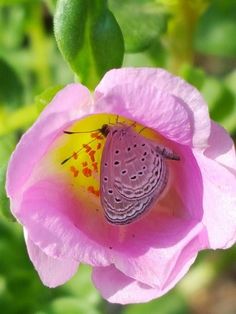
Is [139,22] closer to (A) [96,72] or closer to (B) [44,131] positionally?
(A) [96,72]

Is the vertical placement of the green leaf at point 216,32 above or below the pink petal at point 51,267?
above

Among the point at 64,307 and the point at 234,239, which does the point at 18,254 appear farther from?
the point at 234,239

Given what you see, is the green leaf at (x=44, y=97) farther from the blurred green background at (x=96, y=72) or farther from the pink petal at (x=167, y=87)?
the pink petal at (x=167, y=87)

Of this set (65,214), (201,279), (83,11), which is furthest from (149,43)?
(201,279)

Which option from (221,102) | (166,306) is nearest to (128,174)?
(221,102)

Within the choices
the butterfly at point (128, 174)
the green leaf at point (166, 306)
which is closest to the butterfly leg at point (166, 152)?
the butterfly at point (128, 174)

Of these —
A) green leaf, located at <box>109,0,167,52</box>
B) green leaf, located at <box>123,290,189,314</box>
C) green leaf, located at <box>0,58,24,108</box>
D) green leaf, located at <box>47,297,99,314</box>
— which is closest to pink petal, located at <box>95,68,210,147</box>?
green leaf, located at <box>109,0,167,52</box>

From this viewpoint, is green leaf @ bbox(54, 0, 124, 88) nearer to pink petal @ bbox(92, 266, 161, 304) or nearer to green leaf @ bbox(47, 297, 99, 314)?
pink petal @ bbox(92, 266, 161, 304)
